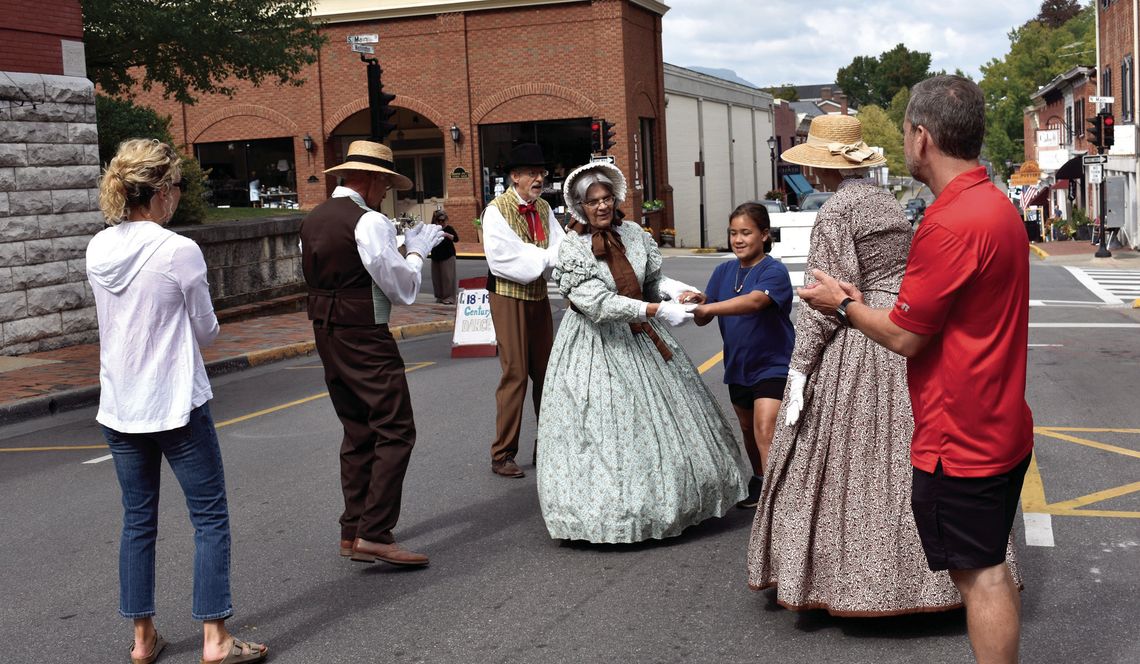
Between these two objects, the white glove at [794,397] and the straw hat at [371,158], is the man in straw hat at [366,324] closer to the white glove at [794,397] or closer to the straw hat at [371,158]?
the straw hat at [371,158]

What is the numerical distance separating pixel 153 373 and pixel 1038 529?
428 centimetres

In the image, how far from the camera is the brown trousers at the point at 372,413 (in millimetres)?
5930

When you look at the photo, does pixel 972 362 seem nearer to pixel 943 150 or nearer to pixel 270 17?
pixel 943 150

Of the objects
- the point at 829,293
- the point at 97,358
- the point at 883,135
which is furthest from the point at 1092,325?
the point at 883,135

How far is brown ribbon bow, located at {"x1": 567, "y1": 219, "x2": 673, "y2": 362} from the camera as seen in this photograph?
6359 millimetres

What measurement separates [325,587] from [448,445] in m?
3.22

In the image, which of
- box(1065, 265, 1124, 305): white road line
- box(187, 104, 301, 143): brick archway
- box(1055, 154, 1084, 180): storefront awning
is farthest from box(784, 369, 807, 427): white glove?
box(1055, 154, 1084, 180): storefront awning

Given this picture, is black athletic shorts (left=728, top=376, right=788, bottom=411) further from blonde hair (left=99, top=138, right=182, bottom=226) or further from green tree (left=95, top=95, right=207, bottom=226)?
green tree (left=95, top=95, right=207, bottom=226)

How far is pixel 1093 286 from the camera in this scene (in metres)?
22.8

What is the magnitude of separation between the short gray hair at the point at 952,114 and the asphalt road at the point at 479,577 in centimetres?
203

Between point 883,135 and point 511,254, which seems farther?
point 883,135

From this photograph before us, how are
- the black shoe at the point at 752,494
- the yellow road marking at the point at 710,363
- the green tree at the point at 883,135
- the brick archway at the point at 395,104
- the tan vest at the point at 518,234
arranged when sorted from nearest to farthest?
the black shoe at the point at 752,494
the tan vest at the point at 518,234
the yellow road marking at the point at 710,363
the brick archway at the point at 395,104
the green tree at the point at 883,135

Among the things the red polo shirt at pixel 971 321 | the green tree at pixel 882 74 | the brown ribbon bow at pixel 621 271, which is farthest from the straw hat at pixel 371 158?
the green tree at pixel 882 74

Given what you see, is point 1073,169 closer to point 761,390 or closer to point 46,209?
point 46,209
